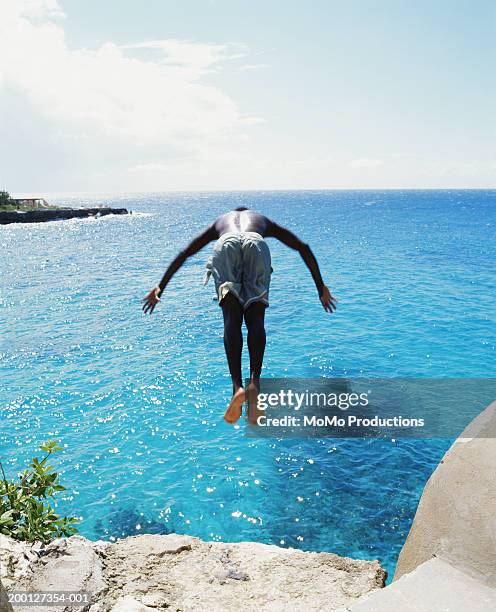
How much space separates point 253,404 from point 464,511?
217 centimetres

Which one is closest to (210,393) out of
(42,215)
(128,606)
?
(128,606)

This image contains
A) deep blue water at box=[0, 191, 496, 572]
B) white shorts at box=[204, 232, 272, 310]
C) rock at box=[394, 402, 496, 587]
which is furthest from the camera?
deep blue water at box=[0, 191, 496, 572]

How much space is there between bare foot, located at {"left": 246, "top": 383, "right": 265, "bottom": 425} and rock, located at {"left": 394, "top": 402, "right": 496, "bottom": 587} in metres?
1.94

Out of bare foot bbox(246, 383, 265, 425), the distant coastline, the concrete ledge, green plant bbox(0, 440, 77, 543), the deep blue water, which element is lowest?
the deep blue water

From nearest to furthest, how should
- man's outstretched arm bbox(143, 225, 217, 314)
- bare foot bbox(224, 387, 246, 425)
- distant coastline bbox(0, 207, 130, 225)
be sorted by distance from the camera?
bare foot bbox(224, 387, 246, 425)
man's outstretched arm bbox(143, 225, 217, 314)
distant coastline bbox(0, 207, 130, 225)

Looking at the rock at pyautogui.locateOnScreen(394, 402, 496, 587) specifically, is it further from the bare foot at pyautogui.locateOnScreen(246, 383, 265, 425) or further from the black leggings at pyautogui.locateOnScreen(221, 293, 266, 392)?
the black leggings at pyautogui.locateOnScreen(221, 293, 266, 392)

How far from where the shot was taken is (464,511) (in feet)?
15.4

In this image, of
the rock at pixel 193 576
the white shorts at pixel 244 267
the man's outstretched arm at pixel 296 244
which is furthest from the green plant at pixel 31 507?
the man's outstretched arm at pixel 296 244

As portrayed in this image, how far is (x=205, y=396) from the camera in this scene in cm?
1975

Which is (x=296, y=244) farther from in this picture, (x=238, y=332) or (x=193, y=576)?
(x=193, y=576)

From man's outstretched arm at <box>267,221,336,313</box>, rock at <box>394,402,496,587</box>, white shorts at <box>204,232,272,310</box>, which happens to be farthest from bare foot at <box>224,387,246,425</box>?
rock at <box>394,402,496,587</box>

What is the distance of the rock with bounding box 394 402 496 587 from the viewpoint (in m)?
4.47

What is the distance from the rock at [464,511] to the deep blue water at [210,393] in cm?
694

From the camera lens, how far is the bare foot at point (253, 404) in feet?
16.0
